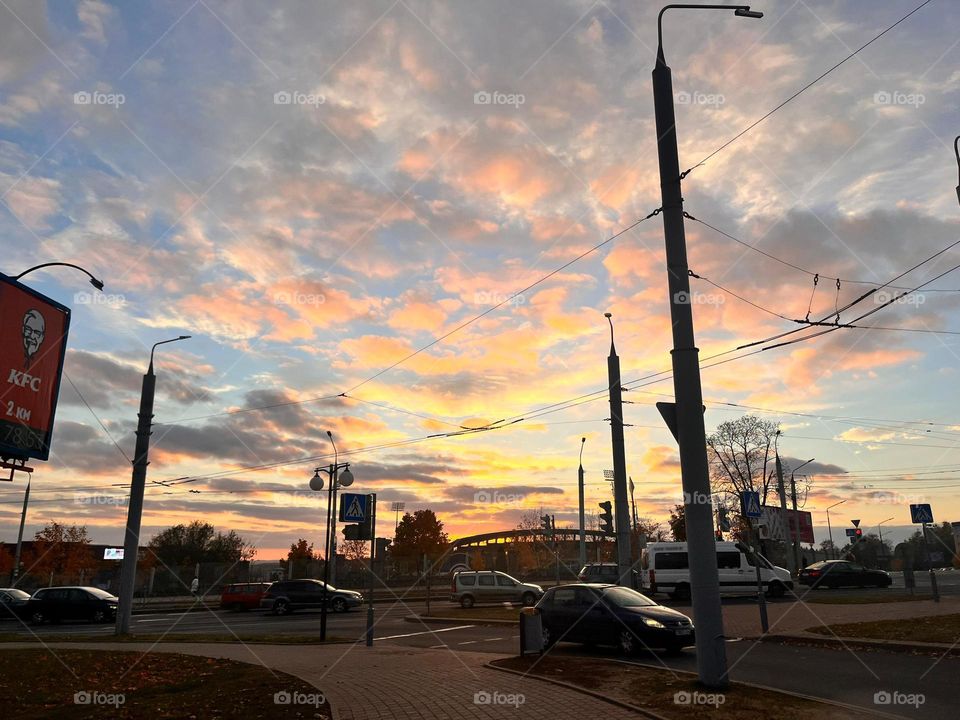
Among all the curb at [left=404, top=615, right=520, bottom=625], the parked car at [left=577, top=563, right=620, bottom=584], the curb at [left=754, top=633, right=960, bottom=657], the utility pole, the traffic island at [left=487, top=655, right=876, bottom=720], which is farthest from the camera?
the parked car at [left=577, top=563, right=620, bottom=584]

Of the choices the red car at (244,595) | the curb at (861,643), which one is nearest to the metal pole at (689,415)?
the curb at (861,643)

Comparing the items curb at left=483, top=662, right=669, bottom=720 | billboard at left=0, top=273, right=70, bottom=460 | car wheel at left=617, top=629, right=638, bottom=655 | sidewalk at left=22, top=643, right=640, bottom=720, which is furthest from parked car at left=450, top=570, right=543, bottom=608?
billboard at left=0, top=273, right=70, bottom=460

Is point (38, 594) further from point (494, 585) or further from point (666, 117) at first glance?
point (666, 117)

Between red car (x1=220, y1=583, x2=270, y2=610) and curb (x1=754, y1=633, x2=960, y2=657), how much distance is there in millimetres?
28571

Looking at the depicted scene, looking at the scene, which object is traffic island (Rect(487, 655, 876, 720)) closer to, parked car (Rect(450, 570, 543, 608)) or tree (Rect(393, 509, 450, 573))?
parked car (Rect(450, 570, 543, 608))

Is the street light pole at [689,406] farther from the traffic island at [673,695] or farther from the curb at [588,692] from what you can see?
the curb at [588,692]

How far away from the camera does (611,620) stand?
14039 millimetres

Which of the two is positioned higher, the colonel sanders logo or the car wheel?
the colonel sanders logo

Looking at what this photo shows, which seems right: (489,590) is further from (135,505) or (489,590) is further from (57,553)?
(57,553)

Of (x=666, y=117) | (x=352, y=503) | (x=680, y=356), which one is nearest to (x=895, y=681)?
(x=680, y=356)

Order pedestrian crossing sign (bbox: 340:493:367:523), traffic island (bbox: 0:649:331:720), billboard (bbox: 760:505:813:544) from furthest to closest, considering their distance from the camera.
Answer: billboard (bbox: 760:505:813:544) → pedestrian crossing sign (bbox: 340:493:367:523) → traffic island (bbox: 0:649:331:720)

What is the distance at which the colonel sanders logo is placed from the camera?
1429 cm

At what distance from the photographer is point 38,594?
1256 inches

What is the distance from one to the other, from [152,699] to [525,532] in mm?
85416
